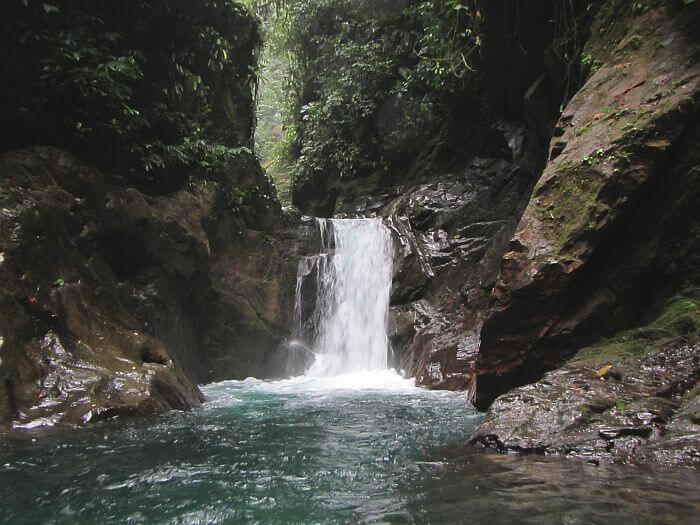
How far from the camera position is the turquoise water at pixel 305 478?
8.27 feet

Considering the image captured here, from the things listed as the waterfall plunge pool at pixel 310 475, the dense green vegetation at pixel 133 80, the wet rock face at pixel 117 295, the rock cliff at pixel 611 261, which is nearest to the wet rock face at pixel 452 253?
the waterfall plunge pool at pixel 310 475

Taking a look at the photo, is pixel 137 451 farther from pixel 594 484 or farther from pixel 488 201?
pixel 488 201

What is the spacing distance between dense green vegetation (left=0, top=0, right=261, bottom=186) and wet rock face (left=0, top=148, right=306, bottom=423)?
58 cm

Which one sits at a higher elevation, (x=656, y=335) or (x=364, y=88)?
(x=364, y=88)

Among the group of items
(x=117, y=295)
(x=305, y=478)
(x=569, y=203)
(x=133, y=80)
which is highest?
(x=133, y=80)

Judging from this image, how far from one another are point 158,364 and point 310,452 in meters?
2.67

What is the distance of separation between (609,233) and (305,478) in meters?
3.64

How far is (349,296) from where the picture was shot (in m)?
11.0

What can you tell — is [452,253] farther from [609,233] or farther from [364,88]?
[364,88]

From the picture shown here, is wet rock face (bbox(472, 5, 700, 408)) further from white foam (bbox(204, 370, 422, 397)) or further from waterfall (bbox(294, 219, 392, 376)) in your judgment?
waterfall (bbox(294, 219, 392, 376))

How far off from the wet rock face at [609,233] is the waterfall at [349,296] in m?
5.03

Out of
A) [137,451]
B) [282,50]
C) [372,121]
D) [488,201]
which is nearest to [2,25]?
[137,451]

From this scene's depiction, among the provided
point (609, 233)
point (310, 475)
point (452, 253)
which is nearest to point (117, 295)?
point (310, 475)

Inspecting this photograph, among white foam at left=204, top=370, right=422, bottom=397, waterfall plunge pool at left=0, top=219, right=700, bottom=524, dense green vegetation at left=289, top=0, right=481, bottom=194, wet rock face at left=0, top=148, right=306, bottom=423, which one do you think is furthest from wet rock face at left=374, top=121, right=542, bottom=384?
wet rock face at left=0, top=148, right=306, bottom=423
